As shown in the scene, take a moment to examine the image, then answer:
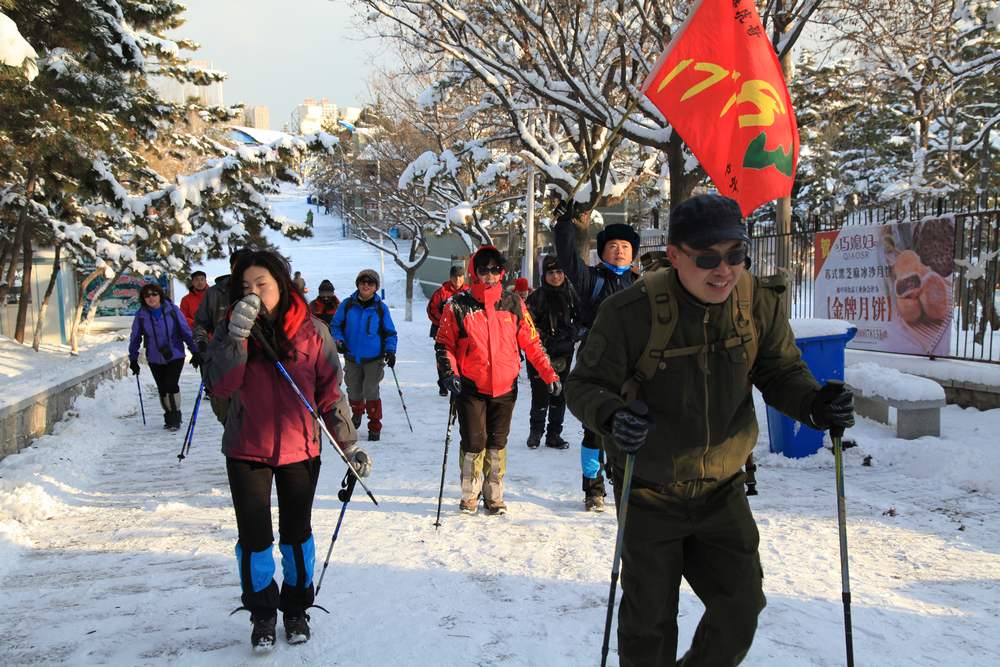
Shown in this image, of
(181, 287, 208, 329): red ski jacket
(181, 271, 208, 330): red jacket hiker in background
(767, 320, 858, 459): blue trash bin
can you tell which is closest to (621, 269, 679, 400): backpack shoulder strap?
(767, 320, 858, 459): blue trash bin

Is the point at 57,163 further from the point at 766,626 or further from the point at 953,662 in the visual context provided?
the point at 953,662

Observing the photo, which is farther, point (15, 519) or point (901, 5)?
point (901, 5)

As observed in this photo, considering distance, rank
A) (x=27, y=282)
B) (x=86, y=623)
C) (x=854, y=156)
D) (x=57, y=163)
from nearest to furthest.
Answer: (x=86, y=623), (x=57, y=163), (x=27, y=282), (x=854, y=156)

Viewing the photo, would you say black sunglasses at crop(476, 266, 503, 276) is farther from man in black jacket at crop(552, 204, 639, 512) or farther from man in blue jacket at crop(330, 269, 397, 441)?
man in blue jacket at crop(330, 269, 397, 441)

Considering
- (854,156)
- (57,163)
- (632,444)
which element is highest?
(854,156)

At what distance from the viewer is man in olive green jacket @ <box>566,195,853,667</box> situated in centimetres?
259

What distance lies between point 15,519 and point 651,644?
532 centimetres

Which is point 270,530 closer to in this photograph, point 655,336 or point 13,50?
point 655,336

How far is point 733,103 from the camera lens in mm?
6176

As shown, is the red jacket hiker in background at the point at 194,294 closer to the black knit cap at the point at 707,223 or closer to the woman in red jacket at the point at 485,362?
the woman in red jacket at the point at 485,362

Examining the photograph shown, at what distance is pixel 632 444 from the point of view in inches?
95.1

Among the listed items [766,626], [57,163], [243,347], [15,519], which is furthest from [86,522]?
[57,163]

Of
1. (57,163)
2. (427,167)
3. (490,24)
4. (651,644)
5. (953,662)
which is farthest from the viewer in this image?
(427,167)

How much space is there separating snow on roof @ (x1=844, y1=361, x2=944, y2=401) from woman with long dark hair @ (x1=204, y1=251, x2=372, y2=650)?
18.4 feet
